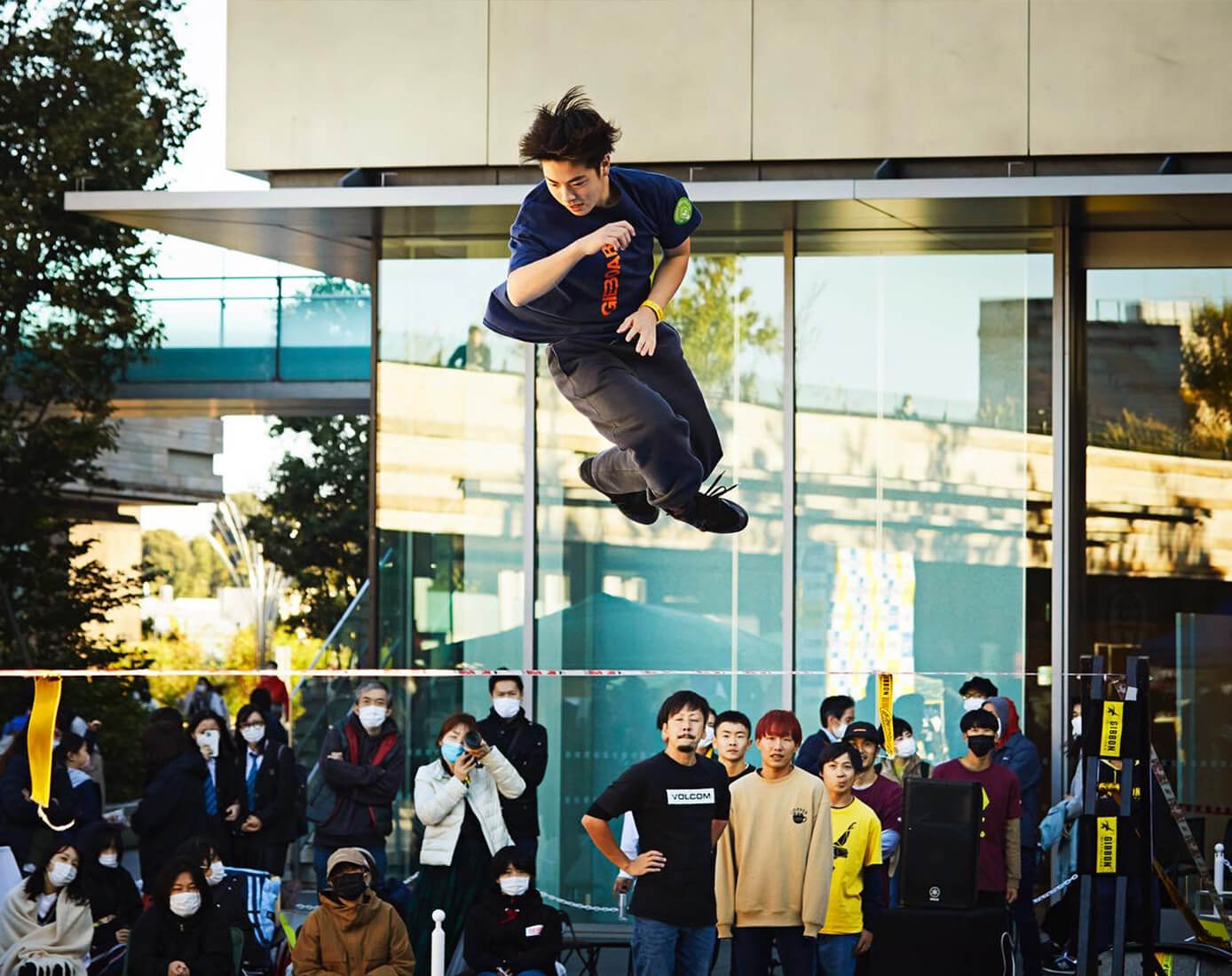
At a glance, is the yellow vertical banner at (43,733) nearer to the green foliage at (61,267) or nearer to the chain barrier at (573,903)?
the chain barrier at (573,903)

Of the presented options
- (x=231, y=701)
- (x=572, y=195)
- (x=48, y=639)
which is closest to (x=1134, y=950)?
(x=572, y=195)

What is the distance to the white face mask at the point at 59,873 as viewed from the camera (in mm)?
9477

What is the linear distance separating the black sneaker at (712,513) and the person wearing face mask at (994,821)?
13.0 ft

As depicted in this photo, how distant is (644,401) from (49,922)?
558 centimetres

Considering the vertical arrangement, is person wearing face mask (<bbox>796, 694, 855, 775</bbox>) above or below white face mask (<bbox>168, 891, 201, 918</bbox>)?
above

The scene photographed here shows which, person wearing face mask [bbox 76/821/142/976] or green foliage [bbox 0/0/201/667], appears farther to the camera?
green foliage [bbox 0/0/201/667]

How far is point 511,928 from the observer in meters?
9.00

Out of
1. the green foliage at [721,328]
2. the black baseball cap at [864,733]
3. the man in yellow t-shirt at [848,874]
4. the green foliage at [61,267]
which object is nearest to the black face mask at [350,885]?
the man in yellow t-shirt at [848,874]

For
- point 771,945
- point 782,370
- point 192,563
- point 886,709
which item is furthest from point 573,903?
point 192,563

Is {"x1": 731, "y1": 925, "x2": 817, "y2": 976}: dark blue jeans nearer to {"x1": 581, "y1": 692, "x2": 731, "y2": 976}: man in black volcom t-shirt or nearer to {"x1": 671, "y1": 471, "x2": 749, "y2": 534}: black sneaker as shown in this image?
{"x1": 581, "y1": 692, "x2": 731, "y2": 976}: man in black volcom t-shirt

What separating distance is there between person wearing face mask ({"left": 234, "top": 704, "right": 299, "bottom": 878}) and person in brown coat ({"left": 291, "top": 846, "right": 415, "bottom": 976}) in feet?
6.34

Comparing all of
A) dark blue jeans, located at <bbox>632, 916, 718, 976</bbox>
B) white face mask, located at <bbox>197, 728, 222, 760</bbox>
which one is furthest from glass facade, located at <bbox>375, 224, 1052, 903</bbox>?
dark blue jeans, located at <bbox>632, 916, 718, 976</bbox>

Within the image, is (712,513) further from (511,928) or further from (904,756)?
(904,756)

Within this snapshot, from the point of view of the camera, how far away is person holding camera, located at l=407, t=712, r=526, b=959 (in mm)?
9828
